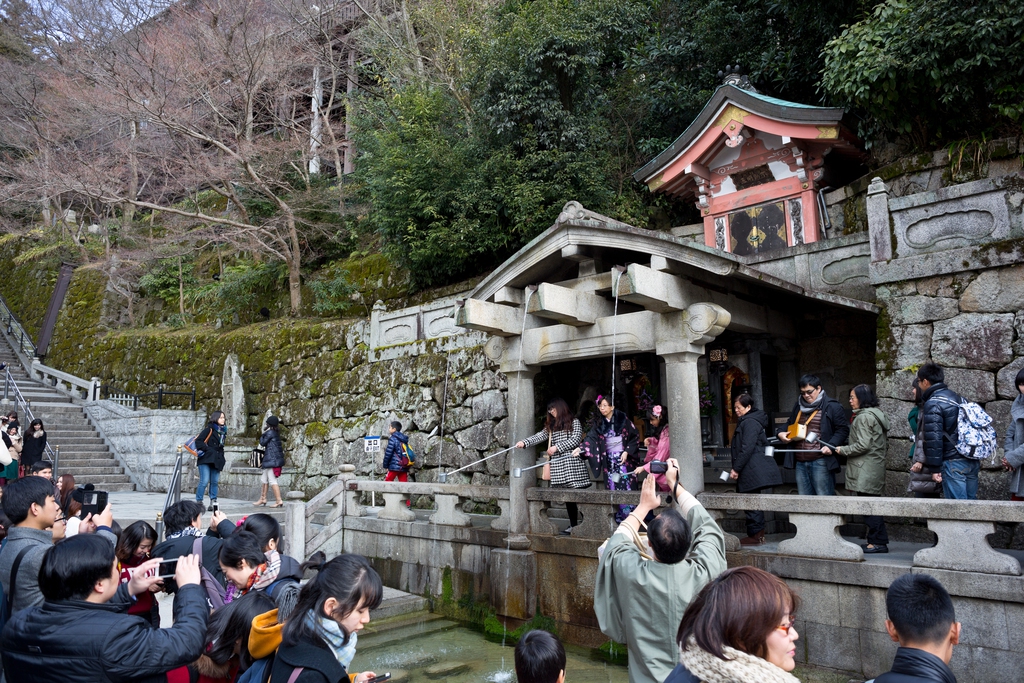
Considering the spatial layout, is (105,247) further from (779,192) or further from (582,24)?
(779,192)

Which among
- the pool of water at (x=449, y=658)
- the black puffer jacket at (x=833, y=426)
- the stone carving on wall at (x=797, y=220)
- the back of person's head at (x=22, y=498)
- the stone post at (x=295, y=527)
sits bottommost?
the pool of water at (x=449, y=658)

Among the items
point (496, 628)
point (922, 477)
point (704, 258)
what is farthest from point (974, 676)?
point (496, 628)

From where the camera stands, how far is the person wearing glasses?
7.17 metres

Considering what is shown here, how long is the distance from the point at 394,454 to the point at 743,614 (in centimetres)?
1005

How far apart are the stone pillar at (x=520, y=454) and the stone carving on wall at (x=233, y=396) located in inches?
421

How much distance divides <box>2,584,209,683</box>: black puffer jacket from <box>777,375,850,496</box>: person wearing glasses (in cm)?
619

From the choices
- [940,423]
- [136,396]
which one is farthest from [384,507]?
[136,396]

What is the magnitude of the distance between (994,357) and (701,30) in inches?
352

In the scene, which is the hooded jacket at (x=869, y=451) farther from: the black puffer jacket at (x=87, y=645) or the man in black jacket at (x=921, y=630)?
the black puffer jacket at (x=87, y=645)

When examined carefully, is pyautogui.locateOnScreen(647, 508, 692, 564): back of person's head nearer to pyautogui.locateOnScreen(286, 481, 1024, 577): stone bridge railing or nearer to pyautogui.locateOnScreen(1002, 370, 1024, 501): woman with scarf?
pyautogui.locateOnScreen(286, 481, 1024, 577): stone bridge railing

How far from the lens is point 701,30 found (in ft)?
45.5

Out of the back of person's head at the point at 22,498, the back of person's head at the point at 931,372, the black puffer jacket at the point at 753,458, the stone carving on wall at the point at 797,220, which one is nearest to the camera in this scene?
the back of person's head at the point at 22,498

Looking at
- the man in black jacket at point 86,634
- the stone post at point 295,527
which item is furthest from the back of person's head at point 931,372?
the stone post at point 295,527

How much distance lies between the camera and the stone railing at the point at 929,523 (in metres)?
5.40
